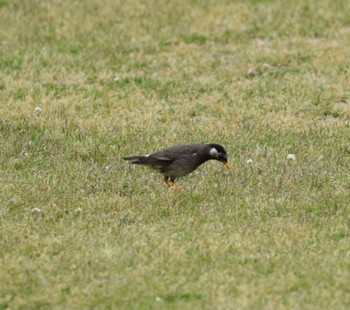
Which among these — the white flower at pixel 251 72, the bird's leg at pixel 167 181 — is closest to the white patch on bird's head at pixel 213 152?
the bird's leg at pixel 167 181

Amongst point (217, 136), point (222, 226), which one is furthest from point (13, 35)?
point (222, 226)

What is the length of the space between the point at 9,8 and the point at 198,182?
921 cm

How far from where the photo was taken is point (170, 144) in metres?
12.1

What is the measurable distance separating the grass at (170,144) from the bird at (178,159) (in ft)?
0.70

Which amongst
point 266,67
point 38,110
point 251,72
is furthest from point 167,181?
point 266,67

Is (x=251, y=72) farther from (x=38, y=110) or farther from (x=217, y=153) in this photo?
(x=217, y=153)

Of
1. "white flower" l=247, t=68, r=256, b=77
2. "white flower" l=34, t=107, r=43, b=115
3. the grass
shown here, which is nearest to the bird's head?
the grass

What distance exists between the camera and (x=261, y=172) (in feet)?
36.0

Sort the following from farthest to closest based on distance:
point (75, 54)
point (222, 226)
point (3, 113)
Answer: point (75, 54), point (3, 113), point (222, 226)

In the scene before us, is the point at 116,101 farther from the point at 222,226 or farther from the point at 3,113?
the point at 222,226

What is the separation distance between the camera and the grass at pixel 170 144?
25.9ft

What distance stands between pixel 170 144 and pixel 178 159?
193 centimetres

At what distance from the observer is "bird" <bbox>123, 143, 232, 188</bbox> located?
1019 centimetres

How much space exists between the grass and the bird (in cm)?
21
